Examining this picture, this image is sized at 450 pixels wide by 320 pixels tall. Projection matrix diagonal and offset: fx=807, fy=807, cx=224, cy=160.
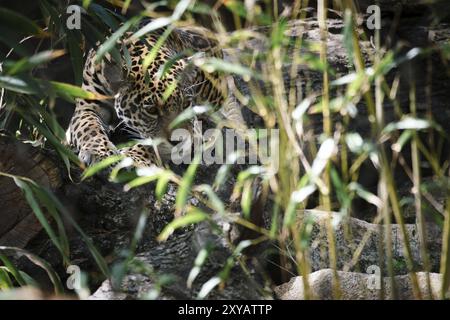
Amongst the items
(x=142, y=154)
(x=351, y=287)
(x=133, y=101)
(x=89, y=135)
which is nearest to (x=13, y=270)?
(x=351, y=287)

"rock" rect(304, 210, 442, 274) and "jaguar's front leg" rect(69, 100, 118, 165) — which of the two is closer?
"rock" rect(304, 210, 442, 274)

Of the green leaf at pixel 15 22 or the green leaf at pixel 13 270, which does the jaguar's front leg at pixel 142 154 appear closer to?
the green leaf at pixel 13 270

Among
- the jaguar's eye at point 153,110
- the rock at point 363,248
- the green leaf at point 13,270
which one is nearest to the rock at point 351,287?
the rock at point 363,248

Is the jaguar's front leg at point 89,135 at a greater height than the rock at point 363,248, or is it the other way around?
the jaguar's front leg at point 89,135

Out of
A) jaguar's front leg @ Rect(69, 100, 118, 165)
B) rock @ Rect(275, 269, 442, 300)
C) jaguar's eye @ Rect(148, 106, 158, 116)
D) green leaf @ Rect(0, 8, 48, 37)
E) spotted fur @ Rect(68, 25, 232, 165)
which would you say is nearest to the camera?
green leaf @ Rect(0, 8, 48, 37)

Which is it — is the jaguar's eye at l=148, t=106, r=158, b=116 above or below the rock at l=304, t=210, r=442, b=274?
above

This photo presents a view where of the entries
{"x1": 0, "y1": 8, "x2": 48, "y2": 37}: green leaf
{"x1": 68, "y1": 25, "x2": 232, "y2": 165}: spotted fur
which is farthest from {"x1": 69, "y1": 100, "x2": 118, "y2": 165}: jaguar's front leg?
{"x1": 0, "y1": 8, "x2": 48, "y2": 37}: green leaf

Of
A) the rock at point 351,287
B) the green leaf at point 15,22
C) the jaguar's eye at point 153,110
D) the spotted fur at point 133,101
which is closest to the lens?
the green leaf at point 15,22

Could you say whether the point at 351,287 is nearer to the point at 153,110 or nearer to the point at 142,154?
the point at 142,154

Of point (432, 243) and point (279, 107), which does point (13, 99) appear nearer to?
point (279, 107)

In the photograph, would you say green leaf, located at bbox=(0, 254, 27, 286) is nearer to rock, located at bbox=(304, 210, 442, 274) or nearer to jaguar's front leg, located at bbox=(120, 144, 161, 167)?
rock, located at bbox=(304, 210, 442, 274)
